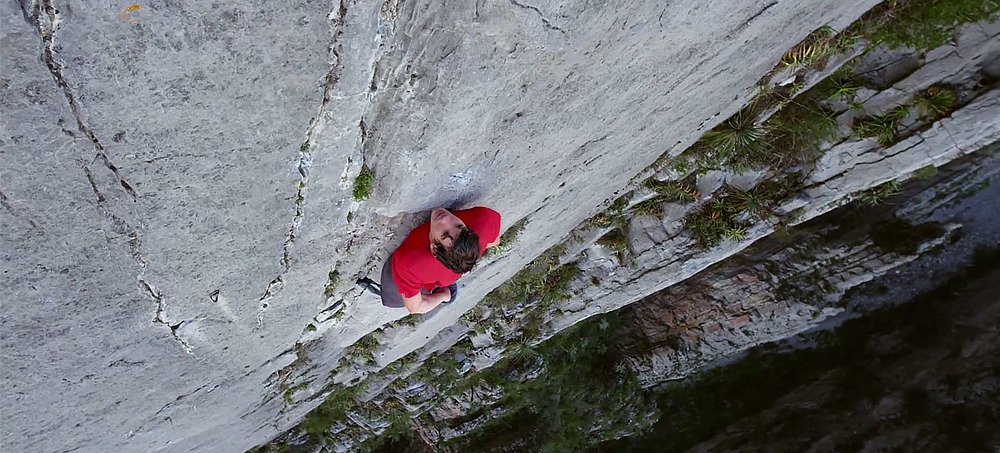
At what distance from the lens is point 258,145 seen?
2832 millimetres

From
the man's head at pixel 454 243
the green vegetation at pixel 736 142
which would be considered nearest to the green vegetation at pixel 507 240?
the man's head at pixel 454 243

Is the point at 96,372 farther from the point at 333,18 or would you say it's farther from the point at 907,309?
the point at 907,309

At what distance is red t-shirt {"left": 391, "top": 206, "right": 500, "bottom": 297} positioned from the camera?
3.44m

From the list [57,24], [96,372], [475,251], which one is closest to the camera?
[57,24]

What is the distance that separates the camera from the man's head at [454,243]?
3234 millimetres

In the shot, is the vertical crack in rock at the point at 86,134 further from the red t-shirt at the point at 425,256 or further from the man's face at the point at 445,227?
the man's face at the point at 445,227

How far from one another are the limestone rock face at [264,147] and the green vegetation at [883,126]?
312 mm

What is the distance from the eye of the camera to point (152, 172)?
268cm

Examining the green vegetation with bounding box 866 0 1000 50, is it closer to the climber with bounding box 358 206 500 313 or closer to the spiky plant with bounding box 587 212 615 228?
the spiky plant with bounding box 587 212 615 228

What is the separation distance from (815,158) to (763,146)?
1.82ft

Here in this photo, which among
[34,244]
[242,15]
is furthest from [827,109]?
[34,244]

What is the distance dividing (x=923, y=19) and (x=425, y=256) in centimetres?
450

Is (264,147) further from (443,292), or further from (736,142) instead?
(736,142)

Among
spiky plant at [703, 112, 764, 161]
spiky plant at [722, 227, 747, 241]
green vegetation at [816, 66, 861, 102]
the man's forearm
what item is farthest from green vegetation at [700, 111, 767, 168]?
the man's forearm
